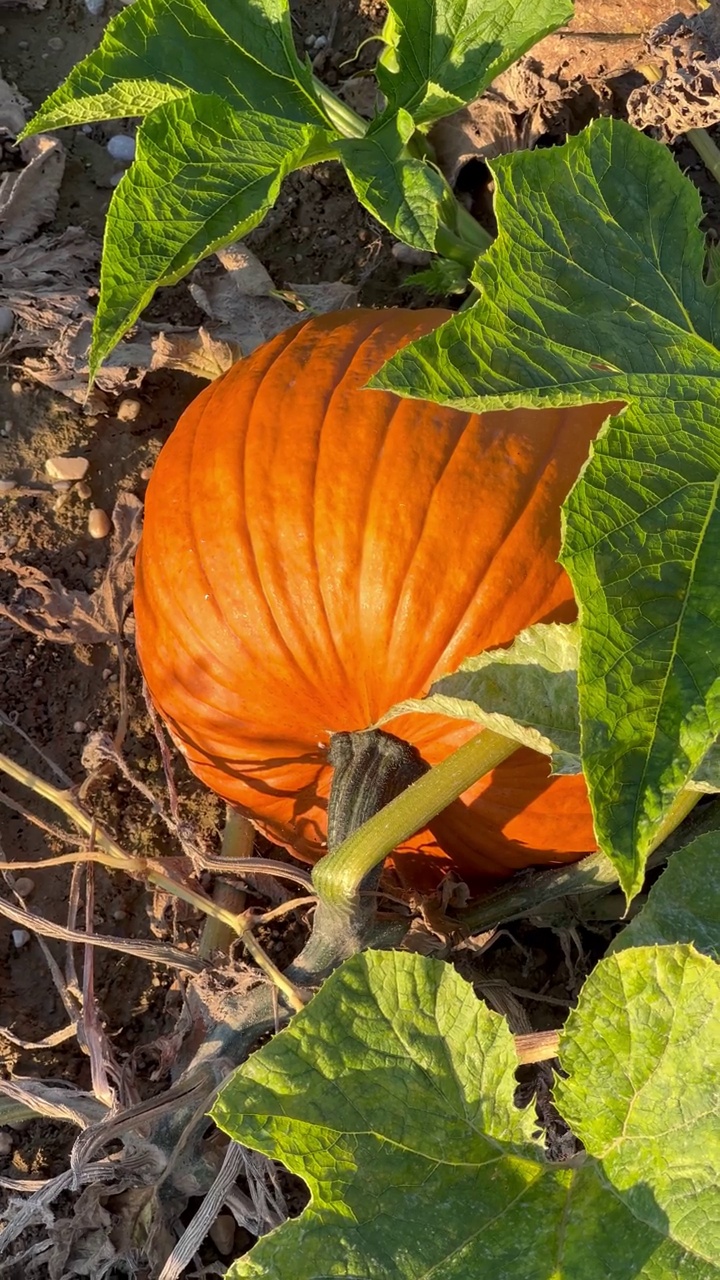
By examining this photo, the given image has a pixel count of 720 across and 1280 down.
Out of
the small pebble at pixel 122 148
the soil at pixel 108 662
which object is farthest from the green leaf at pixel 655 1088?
the small pebble at pixel 122 148

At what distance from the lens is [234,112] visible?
190cm

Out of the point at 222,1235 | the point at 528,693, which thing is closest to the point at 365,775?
the point at 528,693

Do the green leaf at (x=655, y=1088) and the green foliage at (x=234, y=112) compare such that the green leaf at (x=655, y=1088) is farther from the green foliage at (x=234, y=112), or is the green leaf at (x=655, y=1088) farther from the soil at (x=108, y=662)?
the green foliage at (x=234, y=112)

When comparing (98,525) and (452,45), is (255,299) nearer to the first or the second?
(98,525)

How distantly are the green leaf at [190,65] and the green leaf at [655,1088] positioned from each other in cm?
151

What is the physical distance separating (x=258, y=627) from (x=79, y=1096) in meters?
0.90

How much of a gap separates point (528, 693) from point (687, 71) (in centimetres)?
140

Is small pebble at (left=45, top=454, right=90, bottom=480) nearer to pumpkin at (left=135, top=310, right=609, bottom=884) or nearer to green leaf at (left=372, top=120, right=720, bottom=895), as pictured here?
pumpkin at (left=135, top=310, right=609, bottom=884)

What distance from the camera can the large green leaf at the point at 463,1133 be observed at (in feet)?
4.89

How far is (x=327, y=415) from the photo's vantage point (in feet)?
6.45

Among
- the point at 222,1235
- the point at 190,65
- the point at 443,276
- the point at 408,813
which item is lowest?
the point at 222,1235

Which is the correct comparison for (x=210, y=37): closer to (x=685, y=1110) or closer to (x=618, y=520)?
(x=618, y=520)

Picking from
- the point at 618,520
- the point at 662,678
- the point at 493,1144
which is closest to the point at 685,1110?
the point at 493,1144

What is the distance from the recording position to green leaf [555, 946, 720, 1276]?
1478 mm
